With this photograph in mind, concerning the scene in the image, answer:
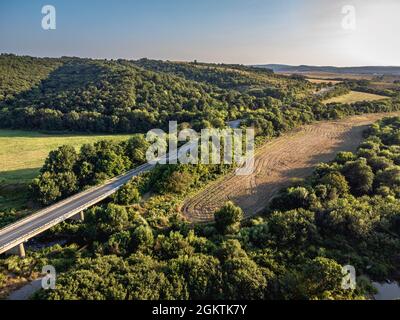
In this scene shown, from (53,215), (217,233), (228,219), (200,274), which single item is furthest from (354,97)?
(200,274)

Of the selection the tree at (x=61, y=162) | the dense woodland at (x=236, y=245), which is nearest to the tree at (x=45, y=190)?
the tree at (x=61, y=162)

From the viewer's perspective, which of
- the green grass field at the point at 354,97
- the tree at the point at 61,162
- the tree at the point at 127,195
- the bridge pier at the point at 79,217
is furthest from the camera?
the green grass field at the point at 354,97

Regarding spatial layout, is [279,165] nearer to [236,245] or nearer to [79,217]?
[236,245]

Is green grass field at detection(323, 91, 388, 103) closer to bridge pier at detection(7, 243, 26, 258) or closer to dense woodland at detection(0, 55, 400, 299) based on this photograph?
dense woodland at detection(0, 55, 400, 299)

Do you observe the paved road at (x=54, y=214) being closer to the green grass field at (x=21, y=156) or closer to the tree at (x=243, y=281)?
the green grass field at (x=21, y=156)

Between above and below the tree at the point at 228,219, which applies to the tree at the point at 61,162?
above

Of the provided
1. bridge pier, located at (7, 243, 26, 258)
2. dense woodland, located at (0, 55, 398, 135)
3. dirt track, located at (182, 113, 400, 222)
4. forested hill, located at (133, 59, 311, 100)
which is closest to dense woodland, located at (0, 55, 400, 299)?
bridge pier, located at (7, 243, 26, 258)
